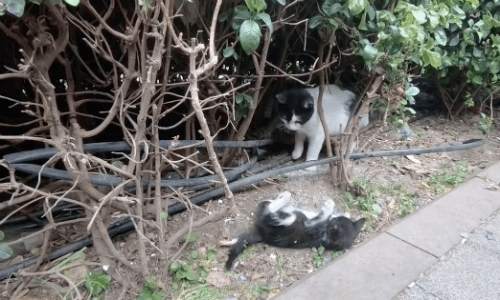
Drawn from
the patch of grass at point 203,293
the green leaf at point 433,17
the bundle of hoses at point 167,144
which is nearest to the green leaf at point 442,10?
the green leaf at point 433,17

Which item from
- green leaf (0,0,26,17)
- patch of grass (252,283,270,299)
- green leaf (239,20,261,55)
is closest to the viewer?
green leaf (0,0,26,17)

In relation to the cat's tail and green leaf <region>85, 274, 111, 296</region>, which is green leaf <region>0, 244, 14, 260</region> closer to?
green leaf <region>85, 274, 111, 296</region>

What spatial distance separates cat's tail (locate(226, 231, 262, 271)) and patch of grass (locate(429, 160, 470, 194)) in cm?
146

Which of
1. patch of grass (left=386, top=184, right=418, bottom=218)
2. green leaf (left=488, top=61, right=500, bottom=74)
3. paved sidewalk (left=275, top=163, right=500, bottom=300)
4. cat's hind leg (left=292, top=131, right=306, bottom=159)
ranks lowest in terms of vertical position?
paved sidewalk (left=275, top=163, right=500, bottom=300)

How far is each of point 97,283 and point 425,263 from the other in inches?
65.3

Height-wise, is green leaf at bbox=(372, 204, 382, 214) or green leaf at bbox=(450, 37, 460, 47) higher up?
green leaf at bbox=(450, 37, 460, 47)

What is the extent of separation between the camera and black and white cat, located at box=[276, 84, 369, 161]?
8.55 ft

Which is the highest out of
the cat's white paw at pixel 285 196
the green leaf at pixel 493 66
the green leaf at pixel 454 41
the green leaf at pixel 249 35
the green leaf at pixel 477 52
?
the green leaf at pixel 249 35

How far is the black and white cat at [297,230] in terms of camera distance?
1.95m

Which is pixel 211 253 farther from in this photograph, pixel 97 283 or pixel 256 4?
pixel 256 4

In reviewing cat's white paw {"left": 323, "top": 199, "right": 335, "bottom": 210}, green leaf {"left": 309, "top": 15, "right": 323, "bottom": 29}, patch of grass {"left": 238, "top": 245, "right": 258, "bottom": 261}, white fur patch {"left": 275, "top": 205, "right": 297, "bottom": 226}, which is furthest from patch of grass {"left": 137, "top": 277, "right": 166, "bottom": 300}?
green leaf {"left": 309, "top": 15, "right": 323, "bottom": 29}

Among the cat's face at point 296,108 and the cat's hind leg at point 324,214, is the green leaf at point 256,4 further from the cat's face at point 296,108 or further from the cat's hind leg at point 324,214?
the cat's hind leg at point 324,214

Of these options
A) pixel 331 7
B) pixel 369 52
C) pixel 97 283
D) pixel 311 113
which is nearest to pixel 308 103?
pixel 311 113

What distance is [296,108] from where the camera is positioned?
8.53ft
